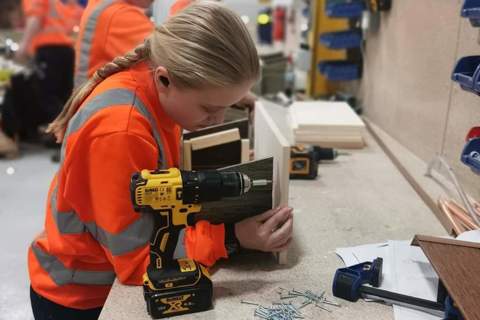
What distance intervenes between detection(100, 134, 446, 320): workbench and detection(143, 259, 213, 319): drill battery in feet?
0.06

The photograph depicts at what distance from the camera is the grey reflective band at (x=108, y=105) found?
0.83 meters

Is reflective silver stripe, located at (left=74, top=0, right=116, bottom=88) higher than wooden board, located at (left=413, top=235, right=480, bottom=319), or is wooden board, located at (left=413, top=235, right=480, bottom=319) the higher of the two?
reflective silver stripe, located at (left=74, top=0, right=116, bottom=88)

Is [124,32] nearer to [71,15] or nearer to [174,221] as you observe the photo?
[174,221]

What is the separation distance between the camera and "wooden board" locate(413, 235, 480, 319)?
0.69 m

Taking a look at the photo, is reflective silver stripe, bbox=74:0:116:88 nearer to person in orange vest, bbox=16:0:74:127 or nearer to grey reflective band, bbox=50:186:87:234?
grey reflective band, bbox=50:186:87:234

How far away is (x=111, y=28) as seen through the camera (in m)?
1.67

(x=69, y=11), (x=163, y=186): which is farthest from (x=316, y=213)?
(x=69, y=11)

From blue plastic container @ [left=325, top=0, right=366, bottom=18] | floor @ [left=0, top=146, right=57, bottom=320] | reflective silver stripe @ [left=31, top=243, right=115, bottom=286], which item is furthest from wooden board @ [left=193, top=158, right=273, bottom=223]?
blue plastic container @ [left=325, top=0, right=366, bottom=18]

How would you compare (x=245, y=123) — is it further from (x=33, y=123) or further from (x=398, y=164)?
(x=33, y=123)

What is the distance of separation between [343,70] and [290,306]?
5.69 feet

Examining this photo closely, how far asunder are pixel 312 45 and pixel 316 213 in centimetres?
159

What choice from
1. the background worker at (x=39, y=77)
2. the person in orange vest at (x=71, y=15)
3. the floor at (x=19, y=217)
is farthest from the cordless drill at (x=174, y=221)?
the person in orange vest at (x=71, y=15)

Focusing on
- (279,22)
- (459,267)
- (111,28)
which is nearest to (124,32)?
(111,28)

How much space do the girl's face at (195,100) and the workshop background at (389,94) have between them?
55cm
